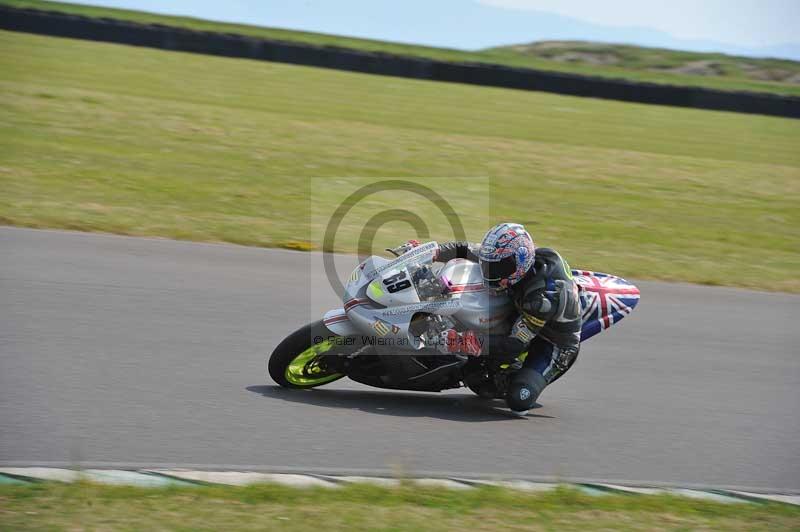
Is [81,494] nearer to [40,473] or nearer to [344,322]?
[40,473]

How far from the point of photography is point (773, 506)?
16.4 feet

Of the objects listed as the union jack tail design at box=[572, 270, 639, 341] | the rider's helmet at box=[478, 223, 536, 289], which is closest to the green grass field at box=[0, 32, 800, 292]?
the union jack tail design at box=[572, 270, 639, 341]

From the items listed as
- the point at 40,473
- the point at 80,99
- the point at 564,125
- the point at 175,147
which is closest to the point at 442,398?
the point at 40,473

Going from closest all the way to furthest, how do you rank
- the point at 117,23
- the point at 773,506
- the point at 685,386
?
the point at 773,506, the point at 685,386, the point at 117,23

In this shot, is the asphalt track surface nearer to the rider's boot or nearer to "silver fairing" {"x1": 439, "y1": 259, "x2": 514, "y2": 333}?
the rider's boot

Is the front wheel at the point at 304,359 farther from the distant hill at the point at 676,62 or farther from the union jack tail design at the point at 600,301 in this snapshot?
the distant hill at the point at 676,62

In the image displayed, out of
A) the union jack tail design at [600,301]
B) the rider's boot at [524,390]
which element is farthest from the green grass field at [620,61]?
the rider's boot at [524,390]

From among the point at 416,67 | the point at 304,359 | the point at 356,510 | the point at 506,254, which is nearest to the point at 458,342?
the point at 506,254

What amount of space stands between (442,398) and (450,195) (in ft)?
28.5

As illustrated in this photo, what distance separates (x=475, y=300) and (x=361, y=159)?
10551 mm

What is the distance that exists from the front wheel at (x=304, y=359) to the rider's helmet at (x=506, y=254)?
3.69 feet

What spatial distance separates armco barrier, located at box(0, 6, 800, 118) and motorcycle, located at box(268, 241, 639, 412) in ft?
72.1

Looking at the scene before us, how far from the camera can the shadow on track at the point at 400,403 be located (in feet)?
19.5

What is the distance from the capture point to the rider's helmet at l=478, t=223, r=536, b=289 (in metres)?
5.70
